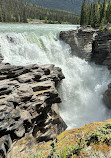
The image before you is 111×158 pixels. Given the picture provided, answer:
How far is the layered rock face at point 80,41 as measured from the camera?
91.1ft

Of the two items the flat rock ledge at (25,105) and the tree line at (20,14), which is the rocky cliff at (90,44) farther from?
the tree line at (20,14)

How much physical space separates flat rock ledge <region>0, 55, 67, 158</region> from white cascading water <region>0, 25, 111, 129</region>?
570 centimetres

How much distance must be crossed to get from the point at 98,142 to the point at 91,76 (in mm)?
23821

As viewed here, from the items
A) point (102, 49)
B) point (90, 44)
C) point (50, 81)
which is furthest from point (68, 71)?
point (102, 49)

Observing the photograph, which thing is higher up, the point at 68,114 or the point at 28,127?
the point at 28,127

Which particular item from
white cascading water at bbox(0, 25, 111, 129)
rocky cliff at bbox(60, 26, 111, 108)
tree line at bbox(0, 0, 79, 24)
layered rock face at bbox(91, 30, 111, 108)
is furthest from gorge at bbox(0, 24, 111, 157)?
tree line at bbox(0, 0, 79, 24)

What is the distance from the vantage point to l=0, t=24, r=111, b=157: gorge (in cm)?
1009

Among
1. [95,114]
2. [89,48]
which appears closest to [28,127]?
[95,114]

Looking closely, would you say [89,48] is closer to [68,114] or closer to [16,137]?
[68,114]

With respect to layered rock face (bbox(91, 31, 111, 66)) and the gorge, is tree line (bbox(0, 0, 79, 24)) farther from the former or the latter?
layered rock face (bbox(91, 31, 111, 66))

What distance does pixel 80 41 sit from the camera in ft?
94.4

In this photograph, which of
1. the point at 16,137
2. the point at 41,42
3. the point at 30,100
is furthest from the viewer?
the point at 41,42

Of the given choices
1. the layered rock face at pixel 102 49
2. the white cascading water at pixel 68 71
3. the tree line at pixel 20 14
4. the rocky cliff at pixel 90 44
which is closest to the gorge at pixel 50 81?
the white cascading water at pixel 68 71

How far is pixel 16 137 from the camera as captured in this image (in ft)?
24.6
